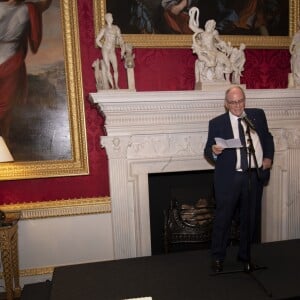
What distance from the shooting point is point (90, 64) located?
10.4 feet

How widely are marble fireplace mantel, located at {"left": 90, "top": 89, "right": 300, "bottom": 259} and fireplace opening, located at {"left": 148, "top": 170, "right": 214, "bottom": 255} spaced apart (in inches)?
10.0

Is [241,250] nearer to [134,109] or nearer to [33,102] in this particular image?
[134,109]

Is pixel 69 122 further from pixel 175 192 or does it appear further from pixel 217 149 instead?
pixel 217 149

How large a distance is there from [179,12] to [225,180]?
184 centimetres

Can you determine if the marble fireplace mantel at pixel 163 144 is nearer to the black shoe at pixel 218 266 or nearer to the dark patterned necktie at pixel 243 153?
the dark patterned necktie at pixel 243 153

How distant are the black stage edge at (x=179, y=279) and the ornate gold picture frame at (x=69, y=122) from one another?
0.99 metres

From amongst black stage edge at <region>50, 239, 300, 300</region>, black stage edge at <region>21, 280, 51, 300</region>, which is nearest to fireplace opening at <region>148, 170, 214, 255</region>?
black stage edge at <region>50, 239, 300, 300</region>

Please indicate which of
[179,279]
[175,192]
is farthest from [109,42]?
[179,279]

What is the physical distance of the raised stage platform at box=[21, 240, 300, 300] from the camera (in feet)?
7.35

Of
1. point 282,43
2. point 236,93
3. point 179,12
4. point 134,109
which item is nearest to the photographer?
point 236,93

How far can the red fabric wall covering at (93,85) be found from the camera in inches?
124

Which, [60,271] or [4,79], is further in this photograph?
[4,79]

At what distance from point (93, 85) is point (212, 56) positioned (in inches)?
47.4

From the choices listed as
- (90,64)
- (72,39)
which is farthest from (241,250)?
(72,39)
